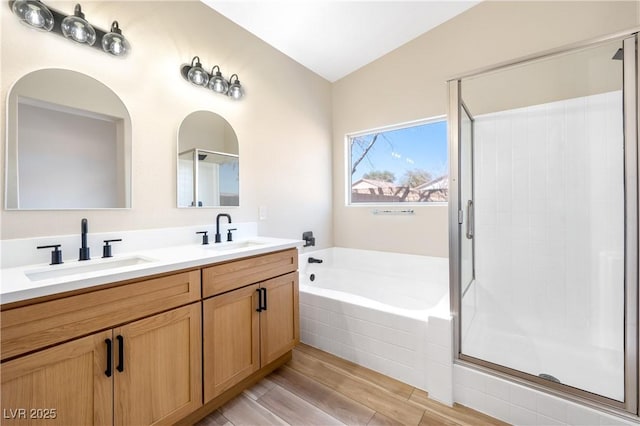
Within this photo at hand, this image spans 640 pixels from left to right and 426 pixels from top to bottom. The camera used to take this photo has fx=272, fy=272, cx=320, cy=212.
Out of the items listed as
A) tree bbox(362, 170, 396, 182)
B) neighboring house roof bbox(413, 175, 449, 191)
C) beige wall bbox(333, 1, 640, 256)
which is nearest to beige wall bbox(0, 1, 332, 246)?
beige wall bbox(333, 1, 640, 256)

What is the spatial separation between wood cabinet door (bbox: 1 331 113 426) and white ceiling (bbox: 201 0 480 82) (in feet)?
7.65

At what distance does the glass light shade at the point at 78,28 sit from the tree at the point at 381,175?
250cm

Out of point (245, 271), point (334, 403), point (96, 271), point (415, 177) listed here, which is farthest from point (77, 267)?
point (415, 177)

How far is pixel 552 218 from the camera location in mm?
2064

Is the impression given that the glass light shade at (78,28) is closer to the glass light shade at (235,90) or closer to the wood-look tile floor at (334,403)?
the glass light shade at (235,90)

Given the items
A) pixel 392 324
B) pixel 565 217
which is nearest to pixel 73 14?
pixel 392 324

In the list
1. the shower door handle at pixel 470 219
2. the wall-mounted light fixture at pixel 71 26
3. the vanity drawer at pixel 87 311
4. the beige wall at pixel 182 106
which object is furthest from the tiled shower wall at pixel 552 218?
the wall-mounted light fixture at pixel 71 26

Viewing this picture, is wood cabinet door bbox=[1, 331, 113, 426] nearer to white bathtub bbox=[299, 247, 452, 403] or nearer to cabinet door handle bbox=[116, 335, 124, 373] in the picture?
cabinet door handle bbox=[116, 335, 124, 373]

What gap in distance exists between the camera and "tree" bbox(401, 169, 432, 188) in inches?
108

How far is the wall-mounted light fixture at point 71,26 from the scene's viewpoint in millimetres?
1292

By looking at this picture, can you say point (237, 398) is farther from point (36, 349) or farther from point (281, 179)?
point (281, 179)

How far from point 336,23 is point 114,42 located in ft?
5.53

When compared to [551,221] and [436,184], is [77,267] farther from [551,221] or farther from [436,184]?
[551,221]

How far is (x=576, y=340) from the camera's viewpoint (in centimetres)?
192
